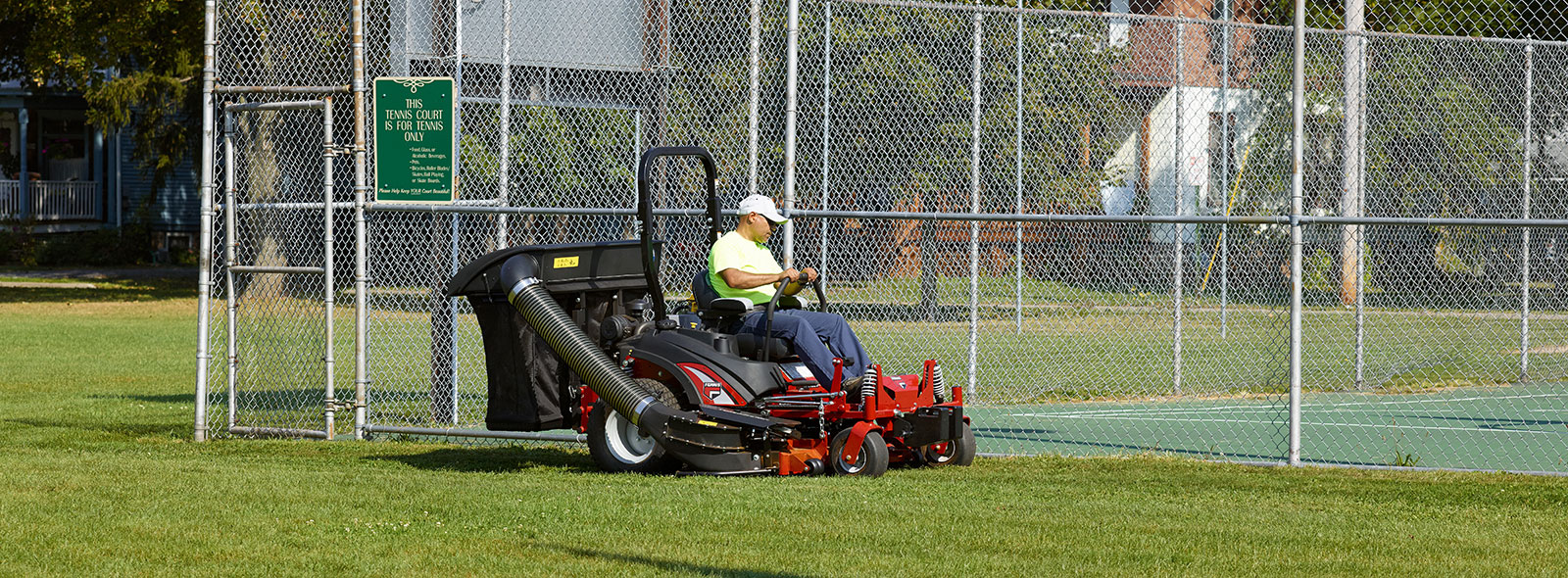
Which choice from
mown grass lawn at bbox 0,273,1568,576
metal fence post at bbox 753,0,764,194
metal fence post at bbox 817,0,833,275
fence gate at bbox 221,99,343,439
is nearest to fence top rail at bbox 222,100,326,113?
fence gate at bbox 221,99,343,439

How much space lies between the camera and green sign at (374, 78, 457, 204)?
1019 centimetres

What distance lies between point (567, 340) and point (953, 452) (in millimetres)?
2253

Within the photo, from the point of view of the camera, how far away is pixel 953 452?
9.25m

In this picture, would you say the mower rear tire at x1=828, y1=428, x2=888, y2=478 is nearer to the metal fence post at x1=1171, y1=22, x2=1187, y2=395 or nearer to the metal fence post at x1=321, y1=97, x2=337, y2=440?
the metal fence post at x1=321, y1=97, x2=337, y2=440

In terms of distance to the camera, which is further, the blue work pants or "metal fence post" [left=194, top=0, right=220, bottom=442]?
"metal fence post" [left=194, top=0, right=220, bottom=442]

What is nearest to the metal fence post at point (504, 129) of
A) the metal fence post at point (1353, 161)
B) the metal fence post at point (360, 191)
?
the metal fence post at point (360, 191)

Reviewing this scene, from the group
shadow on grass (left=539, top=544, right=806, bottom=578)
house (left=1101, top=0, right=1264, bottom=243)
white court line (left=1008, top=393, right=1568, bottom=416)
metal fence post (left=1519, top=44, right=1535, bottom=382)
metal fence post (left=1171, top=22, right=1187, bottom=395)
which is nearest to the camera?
shadow on grass (left=539, top=544, right=806, bottom=578)

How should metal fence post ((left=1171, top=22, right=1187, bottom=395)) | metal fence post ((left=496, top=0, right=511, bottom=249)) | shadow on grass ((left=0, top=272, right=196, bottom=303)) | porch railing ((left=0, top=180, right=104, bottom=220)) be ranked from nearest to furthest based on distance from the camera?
metal fence post ((left=496, top=0, right=511, bottom=249)) → metal fence post ((left=1171, top=22, right=1187, bottom=395)) → shadow on grass ((left=0, top=272, right=196, bottom=303)) → porch railing ((left=0, top=180, right=104, bottom=220))

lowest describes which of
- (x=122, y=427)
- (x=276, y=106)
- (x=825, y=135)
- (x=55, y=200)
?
(x=122, y=427)

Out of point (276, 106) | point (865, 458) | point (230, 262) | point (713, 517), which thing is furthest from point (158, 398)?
point (713, 517)

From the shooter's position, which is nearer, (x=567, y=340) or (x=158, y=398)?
(x=567, y=340)

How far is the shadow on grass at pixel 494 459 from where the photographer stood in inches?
365

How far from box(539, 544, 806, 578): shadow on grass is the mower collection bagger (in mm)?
2038

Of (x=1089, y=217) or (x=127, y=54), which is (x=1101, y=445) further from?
(x=127, y=54)
